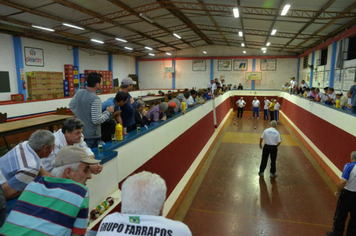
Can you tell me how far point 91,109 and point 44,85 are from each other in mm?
12274

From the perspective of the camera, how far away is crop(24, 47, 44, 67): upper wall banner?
1306cm

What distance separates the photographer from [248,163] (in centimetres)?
793

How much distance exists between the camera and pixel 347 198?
383 cm

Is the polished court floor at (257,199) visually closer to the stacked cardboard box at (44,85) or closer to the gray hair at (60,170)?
the gray hair at (60,170)

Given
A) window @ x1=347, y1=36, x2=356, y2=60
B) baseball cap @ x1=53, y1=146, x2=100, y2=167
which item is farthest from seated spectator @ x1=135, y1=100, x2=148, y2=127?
window @ x1=347, y1=36, x2=356, y2=60

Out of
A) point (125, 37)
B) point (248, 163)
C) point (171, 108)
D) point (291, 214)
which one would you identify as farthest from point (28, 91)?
point (291, 214)

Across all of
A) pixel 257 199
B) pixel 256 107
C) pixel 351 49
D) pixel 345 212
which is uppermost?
pixel 351 49

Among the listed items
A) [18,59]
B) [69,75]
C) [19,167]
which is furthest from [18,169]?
[69,75]

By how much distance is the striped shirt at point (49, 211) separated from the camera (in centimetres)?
145

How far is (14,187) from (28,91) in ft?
42.6

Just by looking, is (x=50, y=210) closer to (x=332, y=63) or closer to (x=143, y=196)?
(x=143, y=196)

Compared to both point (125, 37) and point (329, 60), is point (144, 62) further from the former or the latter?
point (329, 60)

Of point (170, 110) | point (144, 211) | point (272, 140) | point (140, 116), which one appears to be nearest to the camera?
point (144, 211)

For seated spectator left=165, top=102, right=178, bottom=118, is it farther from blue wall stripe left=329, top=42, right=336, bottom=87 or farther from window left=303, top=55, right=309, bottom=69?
window left=303, top=55, right=309, bottom=69
